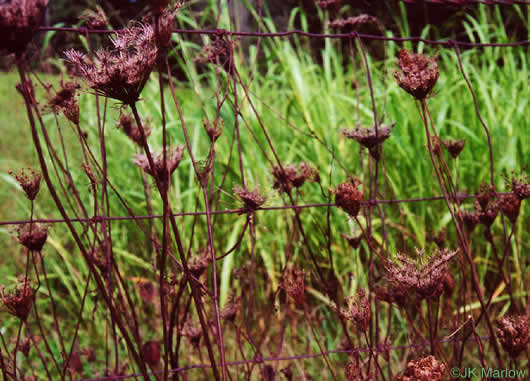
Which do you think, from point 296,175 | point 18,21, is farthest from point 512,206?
point 18,21

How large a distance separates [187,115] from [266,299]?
44.7 inches

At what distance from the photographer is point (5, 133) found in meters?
5.27

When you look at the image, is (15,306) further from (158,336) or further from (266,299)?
(266,299)

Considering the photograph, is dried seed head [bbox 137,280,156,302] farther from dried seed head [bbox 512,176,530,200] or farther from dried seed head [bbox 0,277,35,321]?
dried seed head [bbox 512,176,530,200]

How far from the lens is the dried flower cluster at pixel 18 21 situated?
1.71 ft

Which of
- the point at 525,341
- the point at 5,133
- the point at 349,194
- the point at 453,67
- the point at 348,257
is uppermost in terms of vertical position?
the point at 5,133

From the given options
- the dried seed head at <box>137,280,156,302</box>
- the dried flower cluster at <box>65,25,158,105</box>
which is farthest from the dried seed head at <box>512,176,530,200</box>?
the dried seed head at <box>137,280,156,302</box>

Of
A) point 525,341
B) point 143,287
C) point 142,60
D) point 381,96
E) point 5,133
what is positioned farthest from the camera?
point 5,133

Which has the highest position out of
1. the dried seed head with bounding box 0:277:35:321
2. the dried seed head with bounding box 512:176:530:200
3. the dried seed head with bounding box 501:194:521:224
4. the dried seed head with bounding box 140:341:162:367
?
the dried seed head with bounding box 512:176:530:200

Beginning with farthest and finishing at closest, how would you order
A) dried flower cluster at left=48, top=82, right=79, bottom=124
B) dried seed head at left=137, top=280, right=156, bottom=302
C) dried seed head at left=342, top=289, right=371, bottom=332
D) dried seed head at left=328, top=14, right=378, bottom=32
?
dried seed head at left=137, top=280, right=156, bottom=302
dried seed head at left=328, top=14, right=378, bottom=32
dried flower cluster at left=48, top=82, right=79, bottom=124
dried seed head at left=342, top=289, right=371, bottom=332

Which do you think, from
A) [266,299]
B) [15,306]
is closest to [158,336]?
[266,299]

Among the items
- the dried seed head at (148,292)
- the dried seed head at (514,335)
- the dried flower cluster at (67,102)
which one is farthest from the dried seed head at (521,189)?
the dried seed head at (148,292)

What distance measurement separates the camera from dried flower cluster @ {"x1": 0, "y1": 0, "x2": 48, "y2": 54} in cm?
52

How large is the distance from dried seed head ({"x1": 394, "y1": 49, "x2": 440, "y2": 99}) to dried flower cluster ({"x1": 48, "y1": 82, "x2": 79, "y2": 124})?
558 mm
